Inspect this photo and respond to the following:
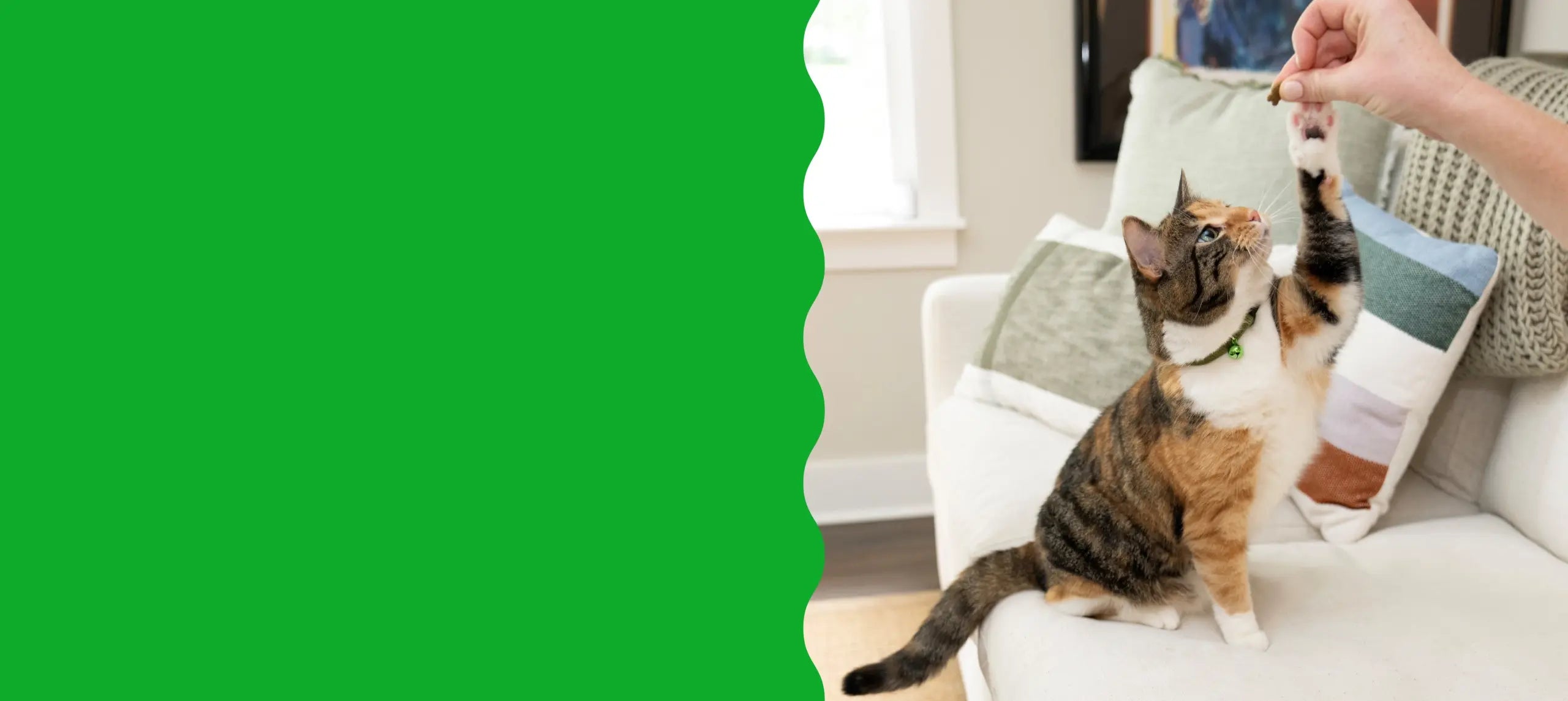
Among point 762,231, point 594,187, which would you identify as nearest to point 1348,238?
point 762,231

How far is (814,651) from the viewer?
6.09 ft

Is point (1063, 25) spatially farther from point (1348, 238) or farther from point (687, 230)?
point (687, 230)

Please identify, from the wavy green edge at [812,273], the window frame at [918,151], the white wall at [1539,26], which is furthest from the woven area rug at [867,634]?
the white wall at [1539,26]

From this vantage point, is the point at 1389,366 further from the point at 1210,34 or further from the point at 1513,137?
the point at 1210,34

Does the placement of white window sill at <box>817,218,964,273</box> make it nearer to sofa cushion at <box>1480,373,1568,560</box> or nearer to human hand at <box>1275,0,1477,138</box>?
sofa cushion at <box>1480,373,1568,560</box>

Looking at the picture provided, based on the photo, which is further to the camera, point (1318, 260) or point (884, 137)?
point (884, 137)

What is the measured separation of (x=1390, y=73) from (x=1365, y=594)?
0.53m

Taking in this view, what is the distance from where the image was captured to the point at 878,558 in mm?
2266

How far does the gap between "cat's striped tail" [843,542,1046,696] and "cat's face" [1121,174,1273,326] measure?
1.09 feet

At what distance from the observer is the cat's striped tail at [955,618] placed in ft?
3.28

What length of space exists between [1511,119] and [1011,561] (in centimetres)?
62

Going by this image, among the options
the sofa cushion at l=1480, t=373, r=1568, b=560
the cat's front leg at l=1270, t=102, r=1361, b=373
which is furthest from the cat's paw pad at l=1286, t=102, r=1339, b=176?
the sofa cushion at l=1480, t=373, r=1568, b=560

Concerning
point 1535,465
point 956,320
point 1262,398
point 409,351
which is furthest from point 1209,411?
point 956,320

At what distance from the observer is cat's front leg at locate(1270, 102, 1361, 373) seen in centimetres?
88
